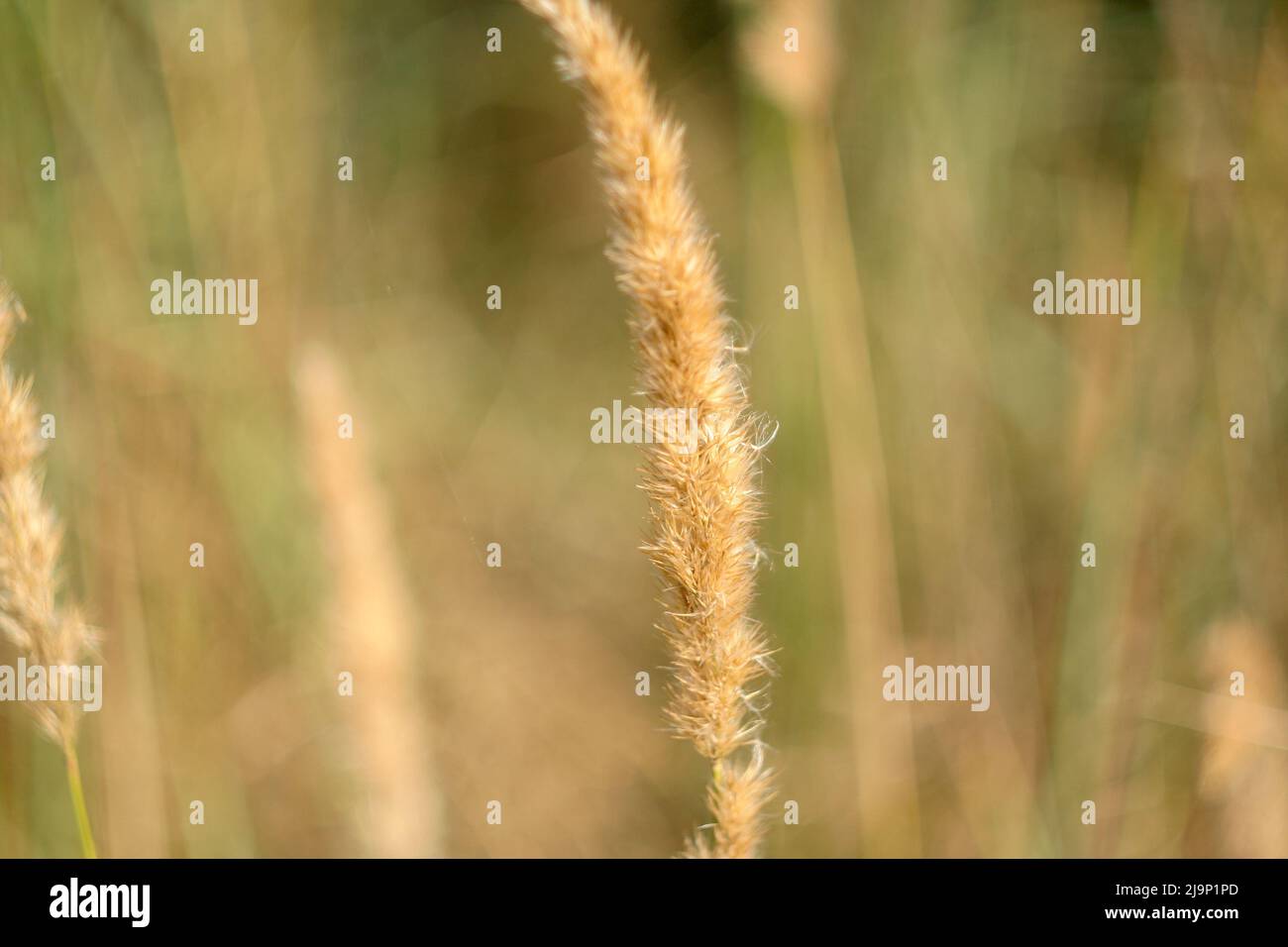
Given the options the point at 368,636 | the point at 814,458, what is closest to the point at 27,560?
the point at 368,636

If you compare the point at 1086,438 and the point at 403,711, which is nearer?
the point at 403,711

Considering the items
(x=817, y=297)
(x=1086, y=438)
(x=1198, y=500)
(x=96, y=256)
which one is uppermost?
(x=96, y=256)

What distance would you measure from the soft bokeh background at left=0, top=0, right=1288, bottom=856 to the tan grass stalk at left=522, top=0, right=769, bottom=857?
914 millimetres

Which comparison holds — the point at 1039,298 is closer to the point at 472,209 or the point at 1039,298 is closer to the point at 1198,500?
the point at 1198,500

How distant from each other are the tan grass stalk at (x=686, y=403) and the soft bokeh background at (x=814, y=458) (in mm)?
914

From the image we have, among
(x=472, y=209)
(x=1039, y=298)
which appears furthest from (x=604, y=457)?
(x=1039, y=298)

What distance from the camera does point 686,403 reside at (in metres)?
0.95

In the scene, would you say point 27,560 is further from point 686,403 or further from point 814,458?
point 814,458

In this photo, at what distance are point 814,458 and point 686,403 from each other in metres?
1.30

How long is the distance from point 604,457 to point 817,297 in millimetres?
1159

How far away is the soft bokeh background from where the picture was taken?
196cm

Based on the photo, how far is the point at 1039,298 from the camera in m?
2.47

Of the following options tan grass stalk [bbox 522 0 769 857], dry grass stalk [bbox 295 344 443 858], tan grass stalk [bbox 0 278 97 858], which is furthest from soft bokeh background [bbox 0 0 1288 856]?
tan grass stalk [bbox 522 0 769 857]

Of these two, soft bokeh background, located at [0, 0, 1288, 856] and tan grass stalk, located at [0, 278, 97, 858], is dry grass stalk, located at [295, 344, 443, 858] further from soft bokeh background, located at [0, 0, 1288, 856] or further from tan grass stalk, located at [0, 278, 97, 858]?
tan grass stalk, located at [0, 278, 97, 858]
